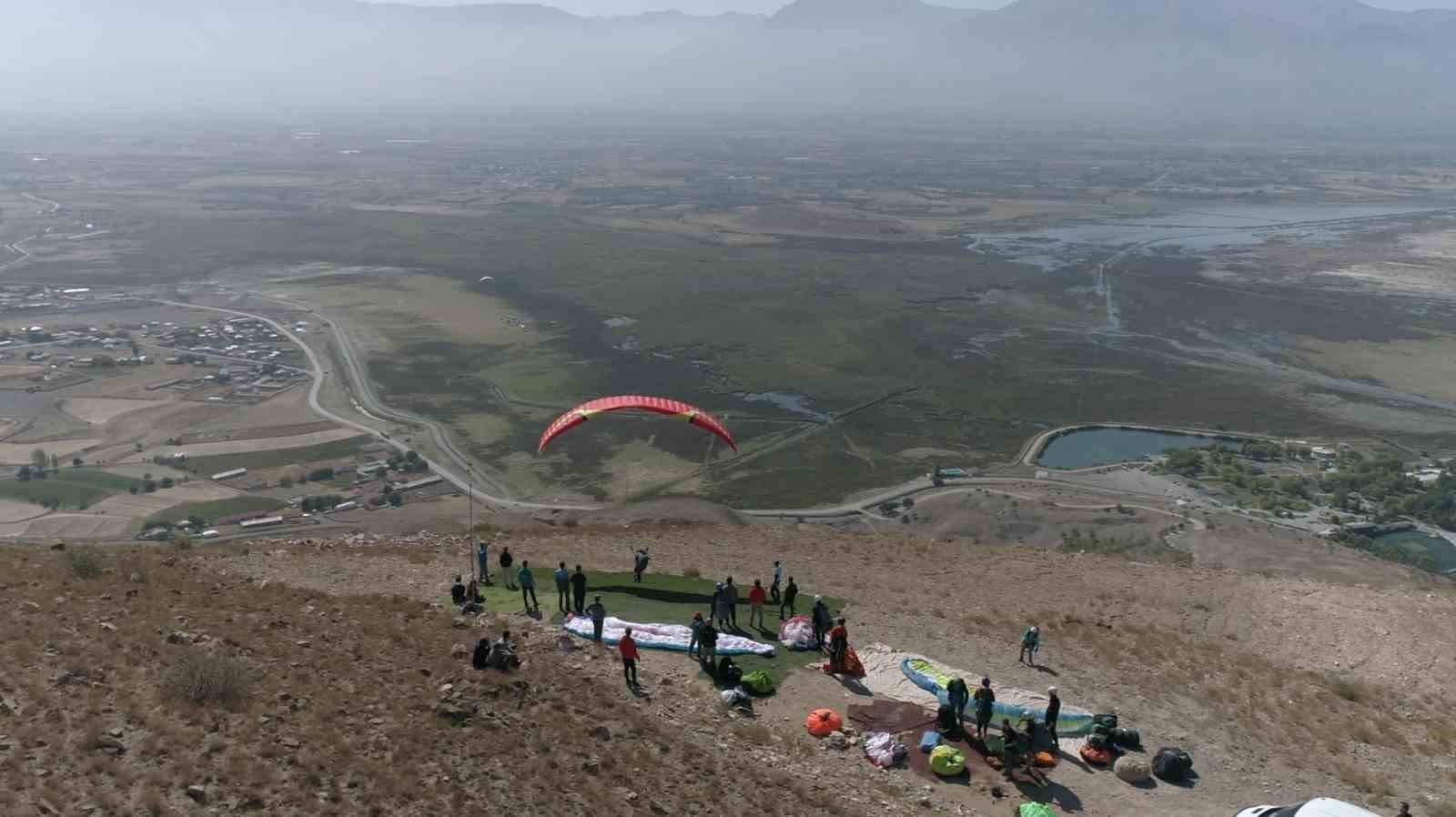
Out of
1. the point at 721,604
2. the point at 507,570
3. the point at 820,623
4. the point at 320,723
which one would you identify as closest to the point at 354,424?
the point at 507,570

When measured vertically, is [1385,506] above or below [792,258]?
below

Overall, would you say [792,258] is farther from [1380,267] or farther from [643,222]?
[1380,267]

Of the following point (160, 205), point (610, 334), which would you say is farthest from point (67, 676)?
point (160, 205)

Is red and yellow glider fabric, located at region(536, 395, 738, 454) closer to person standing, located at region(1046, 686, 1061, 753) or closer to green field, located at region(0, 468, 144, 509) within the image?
person standing, located at region(1046, 686, 1061, 753)

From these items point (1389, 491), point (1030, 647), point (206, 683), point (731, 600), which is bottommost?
point (1389, 491)

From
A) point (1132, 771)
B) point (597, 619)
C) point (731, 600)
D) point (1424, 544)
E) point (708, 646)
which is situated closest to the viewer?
point (1132, 771)

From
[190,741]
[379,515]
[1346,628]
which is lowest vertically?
[379,515]

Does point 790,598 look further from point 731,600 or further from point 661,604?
point 661,604
